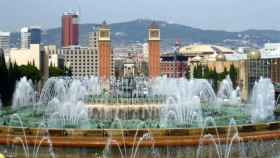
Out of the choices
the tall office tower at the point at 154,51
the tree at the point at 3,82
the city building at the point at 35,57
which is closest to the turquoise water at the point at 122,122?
the tree at the point at 3,82

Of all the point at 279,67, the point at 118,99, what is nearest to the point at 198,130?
the point at 118,99

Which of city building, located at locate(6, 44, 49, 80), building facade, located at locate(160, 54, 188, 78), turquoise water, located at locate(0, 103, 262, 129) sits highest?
city building, located at locate(6, 44, 49, 80)

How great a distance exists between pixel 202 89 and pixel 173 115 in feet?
45.9

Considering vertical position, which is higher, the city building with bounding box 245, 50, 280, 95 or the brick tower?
the brick tower

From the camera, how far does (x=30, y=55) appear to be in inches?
2808

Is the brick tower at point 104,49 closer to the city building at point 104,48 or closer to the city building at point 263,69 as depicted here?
the city building at point 104,48

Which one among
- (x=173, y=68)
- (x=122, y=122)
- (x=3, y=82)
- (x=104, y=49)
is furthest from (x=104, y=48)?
(x=173, y=68)

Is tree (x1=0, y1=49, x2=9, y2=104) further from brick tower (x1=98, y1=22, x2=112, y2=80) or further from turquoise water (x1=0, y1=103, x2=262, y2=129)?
turquoise water (x1=0, y1=103, x2=262, y2=129)

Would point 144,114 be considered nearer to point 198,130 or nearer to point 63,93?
point 198,130

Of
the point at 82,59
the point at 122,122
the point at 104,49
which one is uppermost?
the point at 104,49

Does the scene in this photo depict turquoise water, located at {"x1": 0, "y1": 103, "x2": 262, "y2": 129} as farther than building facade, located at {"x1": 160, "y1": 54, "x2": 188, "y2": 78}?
No

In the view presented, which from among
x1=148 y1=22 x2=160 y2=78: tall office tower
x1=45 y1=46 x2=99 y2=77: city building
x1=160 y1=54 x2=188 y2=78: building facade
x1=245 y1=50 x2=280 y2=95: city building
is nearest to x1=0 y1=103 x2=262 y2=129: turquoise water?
x1=148 y1=22 x2=160 y2=78: tall office tower

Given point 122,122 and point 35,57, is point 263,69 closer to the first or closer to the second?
point 35,57

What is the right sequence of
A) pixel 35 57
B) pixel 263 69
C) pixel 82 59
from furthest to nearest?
1. pixel 82 59
2. pixel 35 57
3. pixel 263 69
